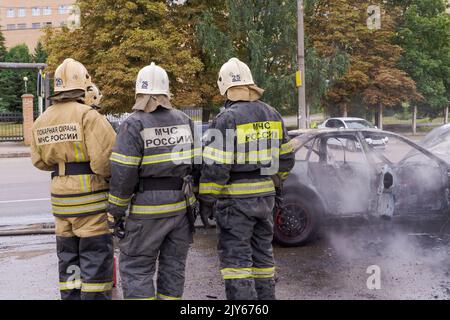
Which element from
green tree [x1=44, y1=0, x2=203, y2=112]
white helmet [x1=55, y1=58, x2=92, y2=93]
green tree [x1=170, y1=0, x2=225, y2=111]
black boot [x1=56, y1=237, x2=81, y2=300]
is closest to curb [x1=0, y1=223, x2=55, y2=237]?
black boot [x1=56, y1=237, x2=81, y2=300]

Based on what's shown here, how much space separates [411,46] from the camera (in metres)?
32.7

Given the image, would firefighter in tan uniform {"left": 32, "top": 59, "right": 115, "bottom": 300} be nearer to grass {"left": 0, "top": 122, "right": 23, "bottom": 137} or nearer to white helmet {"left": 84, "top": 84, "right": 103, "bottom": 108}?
white helmet {"left": 84, "top": 84, "right": 103, "bottom": 108}

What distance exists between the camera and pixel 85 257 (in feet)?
13.2

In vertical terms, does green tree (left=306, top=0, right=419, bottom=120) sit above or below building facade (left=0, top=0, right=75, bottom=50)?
below

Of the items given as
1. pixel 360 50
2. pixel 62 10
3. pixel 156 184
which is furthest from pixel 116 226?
pixel 62 10

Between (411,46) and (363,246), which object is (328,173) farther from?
(411,46)

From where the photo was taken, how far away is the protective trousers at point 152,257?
3787 millimetres

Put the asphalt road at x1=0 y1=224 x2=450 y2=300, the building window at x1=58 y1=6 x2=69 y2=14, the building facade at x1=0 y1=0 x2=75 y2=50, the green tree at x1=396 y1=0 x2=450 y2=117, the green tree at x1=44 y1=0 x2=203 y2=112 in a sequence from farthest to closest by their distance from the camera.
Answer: the building facade at x1=0 y1=0 x2=75 y2=50, the building window at x1=58 y1=6 x2=69 y2=14, the green tree at x1=396 y1=0 x2=450 y2=117, the green tree at x1=44 y1=0 x2=203 y2=112, the asphalt road at x1=0 y1=224 x2=450 y2=300

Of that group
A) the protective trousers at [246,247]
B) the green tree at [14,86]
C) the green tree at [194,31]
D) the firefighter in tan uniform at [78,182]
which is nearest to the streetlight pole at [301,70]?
the green tree at [194,31]

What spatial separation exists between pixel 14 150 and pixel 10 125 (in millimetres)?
5016

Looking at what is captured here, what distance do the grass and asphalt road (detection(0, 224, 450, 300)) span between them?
869 inches

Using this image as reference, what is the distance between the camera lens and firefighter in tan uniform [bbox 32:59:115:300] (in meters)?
3.98

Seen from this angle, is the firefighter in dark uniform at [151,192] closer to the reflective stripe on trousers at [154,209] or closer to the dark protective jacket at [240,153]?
the reflective stripe on trousers at [154,209]

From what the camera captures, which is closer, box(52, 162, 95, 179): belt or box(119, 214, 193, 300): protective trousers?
box(119, 214, 193, 300): protective trousers
